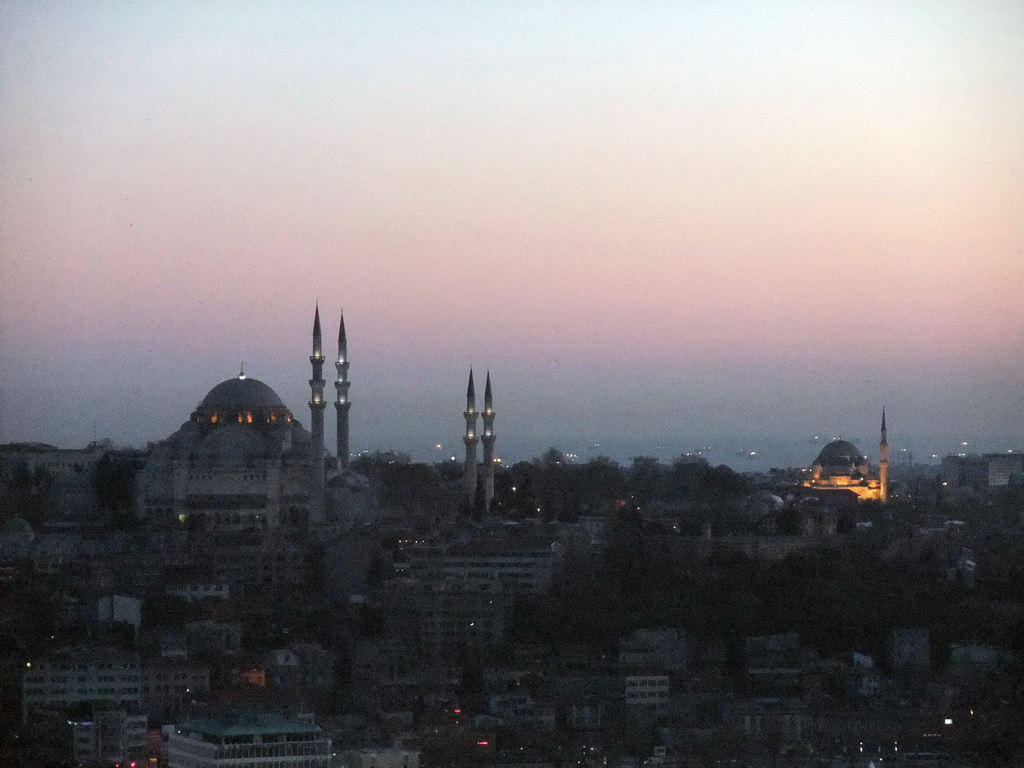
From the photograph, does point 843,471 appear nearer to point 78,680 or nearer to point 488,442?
point 488,442

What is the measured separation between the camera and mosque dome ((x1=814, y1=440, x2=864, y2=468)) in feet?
121

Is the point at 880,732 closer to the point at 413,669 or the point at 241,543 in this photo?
the point at 413,669

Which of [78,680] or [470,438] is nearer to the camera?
[78,680]

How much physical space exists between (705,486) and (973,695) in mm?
11951

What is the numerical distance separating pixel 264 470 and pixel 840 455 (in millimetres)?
11180

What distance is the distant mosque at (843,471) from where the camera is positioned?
35938 mm

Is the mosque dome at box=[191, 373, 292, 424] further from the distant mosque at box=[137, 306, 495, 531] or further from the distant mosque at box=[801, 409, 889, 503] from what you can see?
the distant mosque at box=[801, 409, 889, 503]

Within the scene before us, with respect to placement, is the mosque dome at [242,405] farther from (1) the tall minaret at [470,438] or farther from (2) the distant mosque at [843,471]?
(2) the distant mosque at [843,471]

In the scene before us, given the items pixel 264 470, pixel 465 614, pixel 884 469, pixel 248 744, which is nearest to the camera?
pixel 248 744

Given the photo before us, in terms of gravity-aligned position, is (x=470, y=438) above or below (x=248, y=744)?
above

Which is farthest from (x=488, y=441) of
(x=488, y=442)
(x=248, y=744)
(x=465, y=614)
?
(x=248, y=744)

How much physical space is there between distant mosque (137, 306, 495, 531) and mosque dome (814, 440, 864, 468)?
9377 millimetres

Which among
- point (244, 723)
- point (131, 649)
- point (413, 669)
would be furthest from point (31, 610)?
point (244, 723)

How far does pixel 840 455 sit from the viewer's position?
3694 cm
